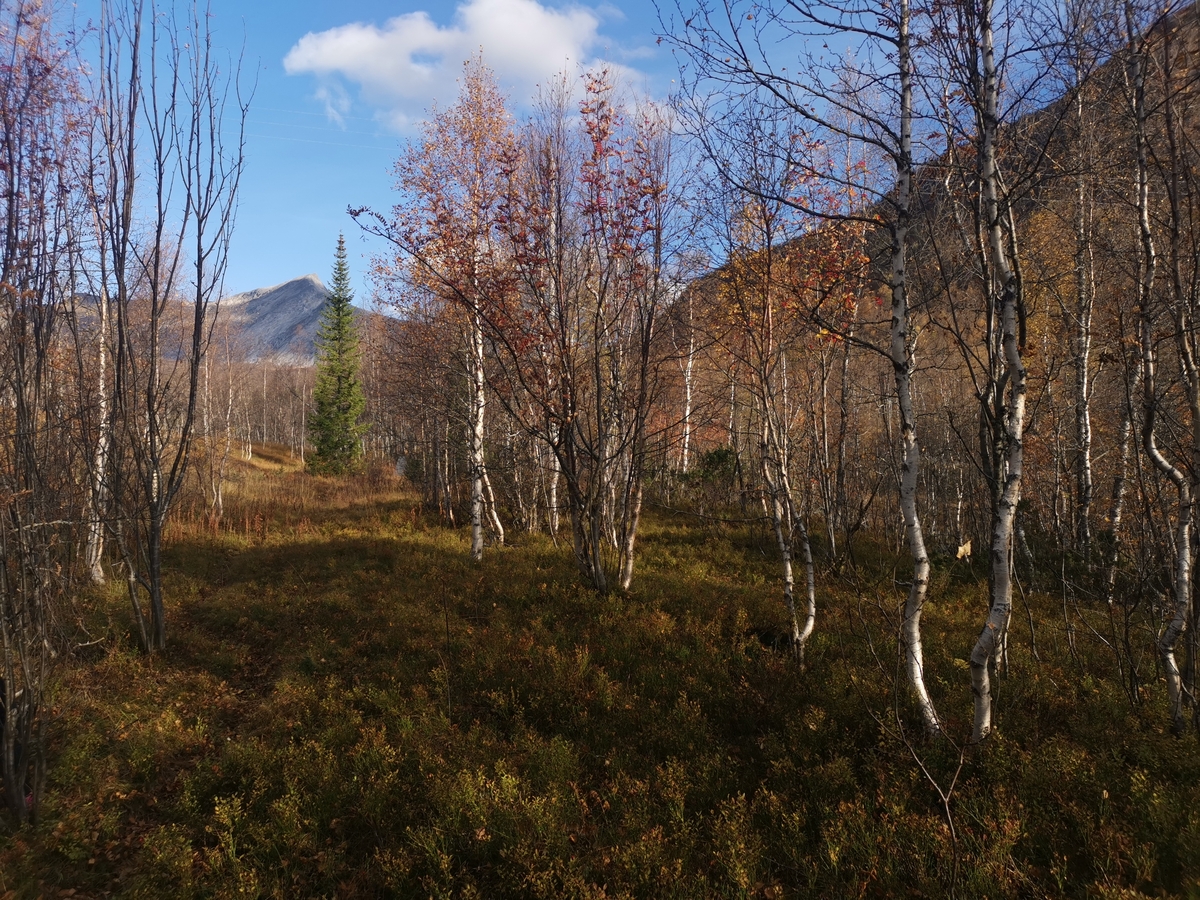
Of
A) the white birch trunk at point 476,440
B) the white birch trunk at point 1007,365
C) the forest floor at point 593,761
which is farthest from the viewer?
the white birch trunk at point 476,440

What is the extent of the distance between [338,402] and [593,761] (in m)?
24.7

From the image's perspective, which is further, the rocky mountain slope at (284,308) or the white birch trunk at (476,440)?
the rocky mountain slope at (284,308)

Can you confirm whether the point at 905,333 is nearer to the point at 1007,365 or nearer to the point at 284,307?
the point at 1007,365

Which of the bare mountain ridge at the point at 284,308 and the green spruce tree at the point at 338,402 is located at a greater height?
the bare mountain ridge at the point at 284,308

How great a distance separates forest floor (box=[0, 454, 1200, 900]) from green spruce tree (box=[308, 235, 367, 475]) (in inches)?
718

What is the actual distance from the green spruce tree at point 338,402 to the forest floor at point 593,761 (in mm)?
18241

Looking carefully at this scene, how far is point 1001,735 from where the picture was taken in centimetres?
440

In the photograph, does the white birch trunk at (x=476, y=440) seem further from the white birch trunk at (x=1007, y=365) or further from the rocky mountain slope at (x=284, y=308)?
the rocky mountain slope at (x=284, y=308)

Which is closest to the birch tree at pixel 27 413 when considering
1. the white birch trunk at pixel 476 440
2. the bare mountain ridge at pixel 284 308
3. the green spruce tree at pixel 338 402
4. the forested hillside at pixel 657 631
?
the forested hillside at pixel 657 631

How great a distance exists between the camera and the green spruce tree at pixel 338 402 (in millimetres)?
25672

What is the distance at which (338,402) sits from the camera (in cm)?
2584

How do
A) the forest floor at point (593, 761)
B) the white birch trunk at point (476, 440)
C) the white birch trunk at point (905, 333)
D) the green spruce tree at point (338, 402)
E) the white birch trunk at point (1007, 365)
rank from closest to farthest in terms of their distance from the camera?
the forest floor at point (593, 761) → the white birch trunk at point (1007, 365) → the white birch trunk at point (905, 333) → the white birch trunk at point (476, 440) → the green spruce tree at point (338, 402)

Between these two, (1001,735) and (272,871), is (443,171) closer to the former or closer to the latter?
(272,871)

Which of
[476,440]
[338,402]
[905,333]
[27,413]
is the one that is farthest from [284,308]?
[905,333]
